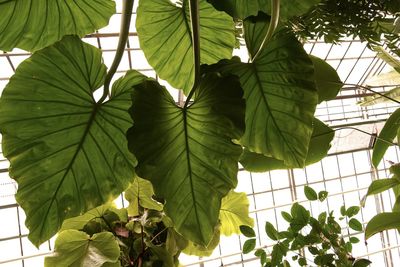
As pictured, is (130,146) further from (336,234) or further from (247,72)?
(336,234)

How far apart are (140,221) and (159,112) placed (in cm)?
82

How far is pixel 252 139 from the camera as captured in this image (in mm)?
1267

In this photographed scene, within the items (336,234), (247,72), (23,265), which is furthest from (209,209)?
(23,265)

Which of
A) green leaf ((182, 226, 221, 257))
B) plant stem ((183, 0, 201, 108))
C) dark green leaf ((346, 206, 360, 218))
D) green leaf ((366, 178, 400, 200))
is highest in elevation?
plant stem ((183, 0, 201, 108))

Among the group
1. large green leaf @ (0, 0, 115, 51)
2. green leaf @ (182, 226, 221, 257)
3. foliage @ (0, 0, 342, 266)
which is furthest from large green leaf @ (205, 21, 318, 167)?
green leaf @ (182, 226, 221, 257)

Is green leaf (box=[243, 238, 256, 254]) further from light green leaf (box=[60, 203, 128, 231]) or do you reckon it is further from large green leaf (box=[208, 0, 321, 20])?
large green leaf (box=[208, 0, 321, 20])

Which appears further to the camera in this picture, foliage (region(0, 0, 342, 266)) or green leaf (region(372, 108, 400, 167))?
green leaf (region(372, 108, 400, 167))

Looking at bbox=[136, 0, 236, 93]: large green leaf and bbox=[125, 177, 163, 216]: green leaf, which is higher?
bbox=[136, 0, 236, 93]: large green leaf

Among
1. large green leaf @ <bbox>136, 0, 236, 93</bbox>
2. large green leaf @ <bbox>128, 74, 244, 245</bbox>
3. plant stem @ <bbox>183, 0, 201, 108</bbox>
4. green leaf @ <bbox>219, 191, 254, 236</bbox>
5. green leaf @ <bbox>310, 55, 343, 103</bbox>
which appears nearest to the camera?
plant stem @ <bbox>183, 0, 201, 108</bbox>

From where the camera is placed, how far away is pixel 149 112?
3.32 feet

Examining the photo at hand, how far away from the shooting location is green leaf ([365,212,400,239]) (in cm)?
158

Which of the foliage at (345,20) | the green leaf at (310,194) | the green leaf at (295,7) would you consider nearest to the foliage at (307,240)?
the green leaf at (310,194)

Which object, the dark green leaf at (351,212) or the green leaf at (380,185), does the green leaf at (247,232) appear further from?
the green leaf at (380,185)

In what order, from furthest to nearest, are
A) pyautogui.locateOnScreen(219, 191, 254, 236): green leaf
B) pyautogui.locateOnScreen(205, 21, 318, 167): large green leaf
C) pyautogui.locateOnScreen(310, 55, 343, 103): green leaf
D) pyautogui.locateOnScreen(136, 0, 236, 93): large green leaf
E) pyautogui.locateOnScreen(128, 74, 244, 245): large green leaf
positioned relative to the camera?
pyautogui.locateOnScreen(219, 191, 254, 236): green leaf
pyautogui.locateOnScreen(310, 55, 343, 103): green leaf
pyautogui.locateOnScreen(136, 0, 236, 93): large green leaf
pyautogui.locateOnScreen(205, 21, 318, 167): large green leaf
pyautogui.locateOnScreen(128, 74, 244, 245): large green leaf
